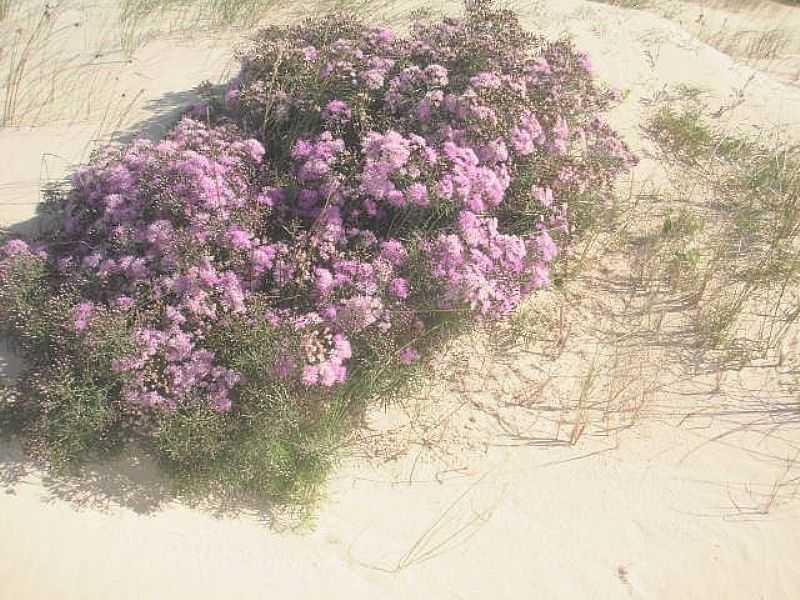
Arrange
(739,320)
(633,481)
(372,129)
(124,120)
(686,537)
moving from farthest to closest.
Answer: (124,120) < (739,320) < (372,129) < (633,481) < (686,537)

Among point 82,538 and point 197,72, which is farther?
point 197,72

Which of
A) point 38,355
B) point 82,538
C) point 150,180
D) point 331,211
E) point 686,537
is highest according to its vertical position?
point 150,180

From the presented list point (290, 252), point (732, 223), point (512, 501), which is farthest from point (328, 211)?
point (732, 223)

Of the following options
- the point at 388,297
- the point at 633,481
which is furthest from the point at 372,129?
the point at 633,481

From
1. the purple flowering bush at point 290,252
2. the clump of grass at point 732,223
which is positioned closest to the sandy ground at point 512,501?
the purple flowering bush at point 290,252

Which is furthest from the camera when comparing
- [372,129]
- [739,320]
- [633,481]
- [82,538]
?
[739,320]

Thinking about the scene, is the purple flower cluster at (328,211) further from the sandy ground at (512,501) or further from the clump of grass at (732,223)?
the clump of grass at (732,223)

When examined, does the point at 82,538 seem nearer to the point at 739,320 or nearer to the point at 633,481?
the point at 633,481
